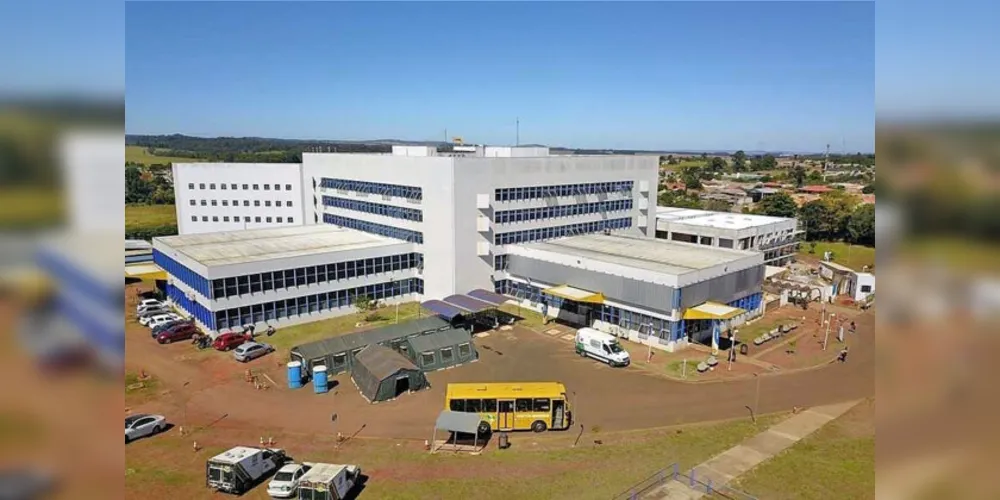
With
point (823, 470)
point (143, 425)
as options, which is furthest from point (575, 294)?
point (143, 425)

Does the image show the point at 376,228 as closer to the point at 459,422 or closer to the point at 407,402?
the point at 407,402

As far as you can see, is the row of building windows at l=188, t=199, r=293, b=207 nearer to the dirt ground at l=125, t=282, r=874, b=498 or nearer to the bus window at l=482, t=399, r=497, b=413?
the dirt ground at l=125, t=282, r=874, b=498

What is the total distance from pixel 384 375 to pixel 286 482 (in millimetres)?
5869

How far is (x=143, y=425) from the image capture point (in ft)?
56.2

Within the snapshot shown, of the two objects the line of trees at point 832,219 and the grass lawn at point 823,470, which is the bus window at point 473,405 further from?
the line of trees at point 832,219

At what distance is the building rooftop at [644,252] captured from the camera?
26.7 metres

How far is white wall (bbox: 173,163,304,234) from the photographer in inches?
1736
